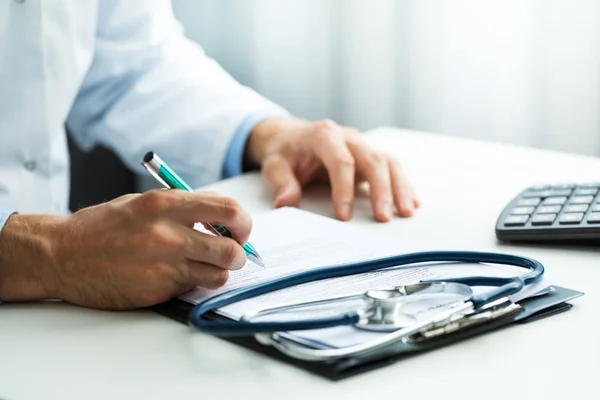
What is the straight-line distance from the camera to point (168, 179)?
796 mm

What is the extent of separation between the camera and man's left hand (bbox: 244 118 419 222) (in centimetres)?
105

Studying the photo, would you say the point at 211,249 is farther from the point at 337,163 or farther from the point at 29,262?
the point at 337,163

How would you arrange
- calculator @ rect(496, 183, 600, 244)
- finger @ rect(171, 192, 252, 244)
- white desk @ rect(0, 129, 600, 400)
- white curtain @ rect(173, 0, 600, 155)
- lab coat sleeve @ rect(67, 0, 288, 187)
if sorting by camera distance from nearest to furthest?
1. white desk @ rect(0, 129, 600, 400)
2. finger @ rect(171, 192, 252, 244)
3. calculator @ rect(496, 183, 600, 244)
4. lab coat sleeve @ rect(67, 0, 288, 187)
5. white curtain @ rect(173, 0, 600, 155)

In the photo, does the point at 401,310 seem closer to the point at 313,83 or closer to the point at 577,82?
the point at 577,82

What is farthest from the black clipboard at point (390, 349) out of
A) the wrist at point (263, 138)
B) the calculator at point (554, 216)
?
the wrist at point (263, 138)

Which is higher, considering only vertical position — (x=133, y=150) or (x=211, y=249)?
(x=211, y=249)

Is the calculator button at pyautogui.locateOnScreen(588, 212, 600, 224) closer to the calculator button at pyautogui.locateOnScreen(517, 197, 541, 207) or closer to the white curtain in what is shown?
the calculator button at pyautogui.locateOnScreen(517, 197, 541, 207)

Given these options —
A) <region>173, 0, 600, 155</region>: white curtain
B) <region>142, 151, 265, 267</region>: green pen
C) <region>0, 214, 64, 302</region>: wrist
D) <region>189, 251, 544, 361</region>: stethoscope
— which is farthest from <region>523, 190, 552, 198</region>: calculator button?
<region>173, 0, 600, 155</region>: white curtain

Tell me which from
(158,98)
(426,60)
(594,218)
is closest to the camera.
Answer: (594,218)

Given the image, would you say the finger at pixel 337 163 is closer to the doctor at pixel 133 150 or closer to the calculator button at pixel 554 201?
the doctor at pixel 133 150

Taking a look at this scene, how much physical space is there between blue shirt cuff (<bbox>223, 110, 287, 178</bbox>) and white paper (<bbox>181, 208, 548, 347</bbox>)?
31cm

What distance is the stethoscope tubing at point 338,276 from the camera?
2.10 ft

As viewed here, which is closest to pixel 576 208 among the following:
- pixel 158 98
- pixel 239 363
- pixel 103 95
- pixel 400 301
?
pixel 400 301

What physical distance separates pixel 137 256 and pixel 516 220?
395 millimetres
